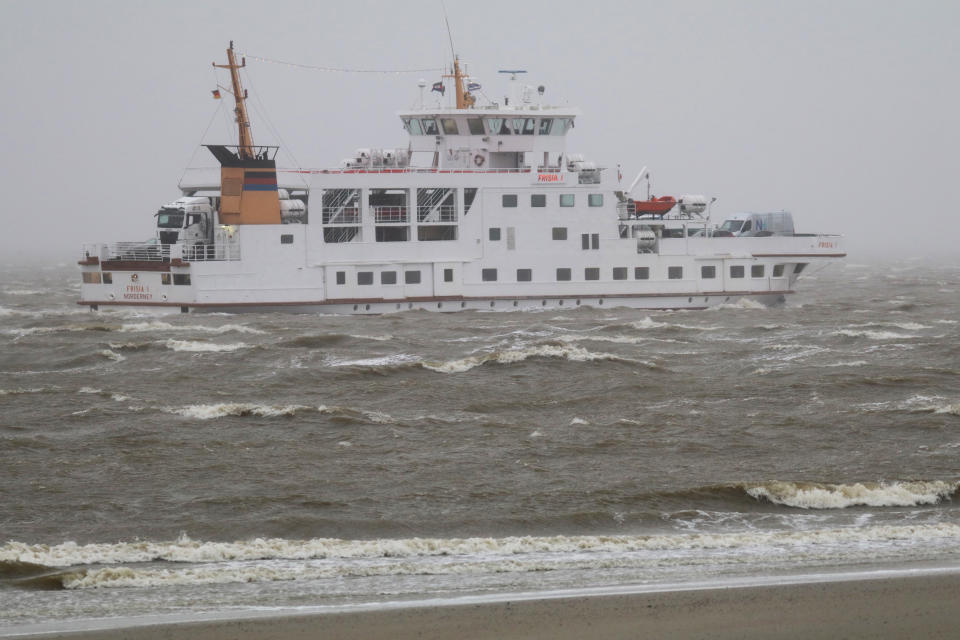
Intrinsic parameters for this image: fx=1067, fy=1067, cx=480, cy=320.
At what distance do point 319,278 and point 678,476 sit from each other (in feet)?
72.4

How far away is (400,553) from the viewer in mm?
11539

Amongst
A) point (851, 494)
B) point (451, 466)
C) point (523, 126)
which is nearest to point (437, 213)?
point (523, 126)

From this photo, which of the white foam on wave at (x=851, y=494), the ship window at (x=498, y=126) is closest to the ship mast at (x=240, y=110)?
the ship window at (x=498, y=126)

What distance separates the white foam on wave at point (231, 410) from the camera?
62.2ft

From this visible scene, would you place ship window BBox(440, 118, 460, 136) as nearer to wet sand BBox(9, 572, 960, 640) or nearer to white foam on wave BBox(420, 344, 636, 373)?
white foam on wave BBox(420, 344, 636, 373)

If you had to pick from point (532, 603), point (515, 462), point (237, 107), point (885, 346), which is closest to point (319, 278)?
point (237, 107)

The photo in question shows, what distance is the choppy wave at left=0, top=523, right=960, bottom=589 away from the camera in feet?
35.2

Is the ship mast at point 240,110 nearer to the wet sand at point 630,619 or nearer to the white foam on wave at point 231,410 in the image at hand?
the white foam on wave at point 231,410

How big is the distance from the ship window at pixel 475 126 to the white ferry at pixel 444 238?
8 centimetres

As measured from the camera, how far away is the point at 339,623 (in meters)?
9.11

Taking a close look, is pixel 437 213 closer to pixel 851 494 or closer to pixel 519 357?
pixel 519 357

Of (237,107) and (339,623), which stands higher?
(237,107)

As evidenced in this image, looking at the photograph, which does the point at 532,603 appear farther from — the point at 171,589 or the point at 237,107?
the point at 237,107

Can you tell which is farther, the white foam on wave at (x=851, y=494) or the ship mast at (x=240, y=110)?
the ship mast at (x=240, y=110)
